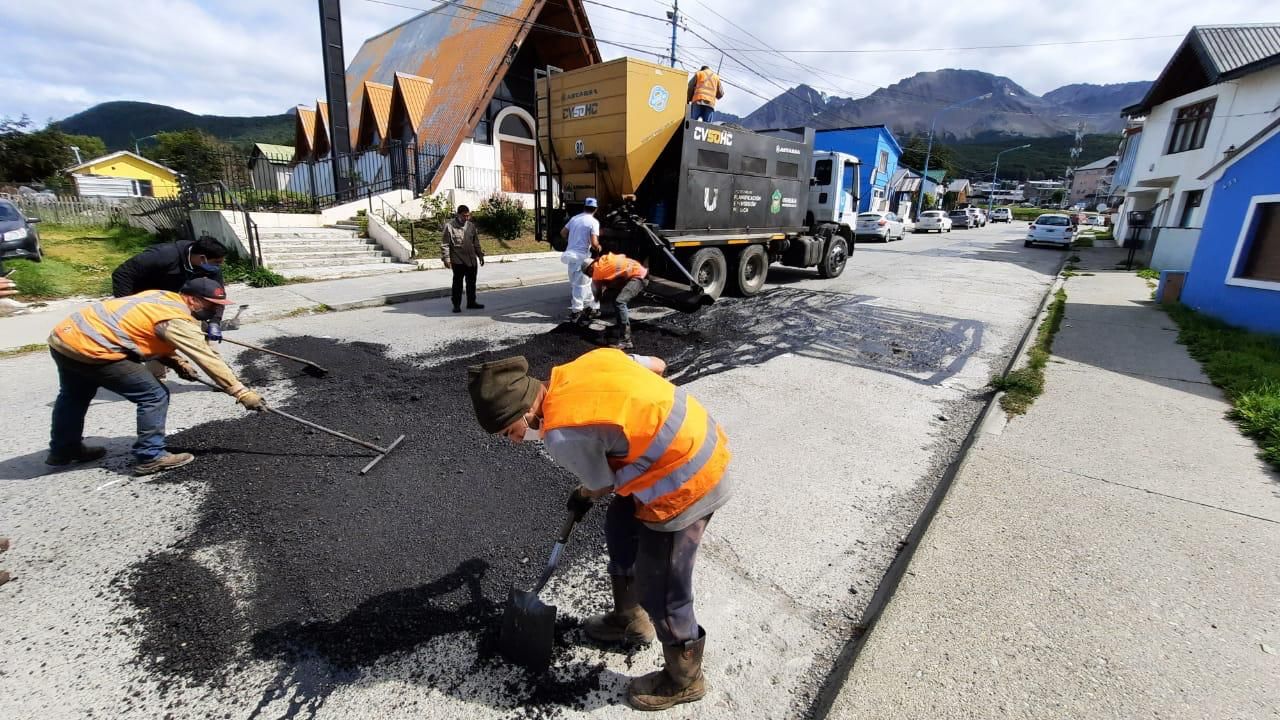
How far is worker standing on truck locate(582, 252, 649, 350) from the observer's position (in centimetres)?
624

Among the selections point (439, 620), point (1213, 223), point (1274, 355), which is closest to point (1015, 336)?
point (1274, 355)

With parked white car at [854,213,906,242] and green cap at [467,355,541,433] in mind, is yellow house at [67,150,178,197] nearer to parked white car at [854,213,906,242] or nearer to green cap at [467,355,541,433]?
parked white car at [854,213,906,242]

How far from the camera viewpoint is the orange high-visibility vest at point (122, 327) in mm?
3057

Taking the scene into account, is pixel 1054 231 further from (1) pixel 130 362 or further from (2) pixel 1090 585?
(1) pixel 130 362

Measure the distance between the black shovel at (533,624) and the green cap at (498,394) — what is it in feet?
1.76

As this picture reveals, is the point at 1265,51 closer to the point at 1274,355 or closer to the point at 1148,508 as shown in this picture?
the point at 1274,355

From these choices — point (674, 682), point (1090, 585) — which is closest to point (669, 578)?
point (674, 682)

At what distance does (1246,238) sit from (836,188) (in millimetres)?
7057

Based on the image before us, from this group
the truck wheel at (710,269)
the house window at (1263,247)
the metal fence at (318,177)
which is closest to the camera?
the house window at (1263,247)

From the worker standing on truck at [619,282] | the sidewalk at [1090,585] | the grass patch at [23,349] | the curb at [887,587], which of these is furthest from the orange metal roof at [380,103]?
the sidewalk at [1090,585]

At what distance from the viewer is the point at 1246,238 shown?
7.30 meters

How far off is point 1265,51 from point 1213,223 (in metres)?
15.9

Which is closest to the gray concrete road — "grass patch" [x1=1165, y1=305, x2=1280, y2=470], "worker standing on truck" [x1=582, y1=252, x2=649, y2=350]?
"worker standing on truck" [x1=582, y1=252, x2=649, y2=350]

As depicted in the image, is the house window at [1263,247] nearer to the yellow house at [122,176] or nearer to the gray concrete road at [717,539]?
the gray concrete road at [717,539]
